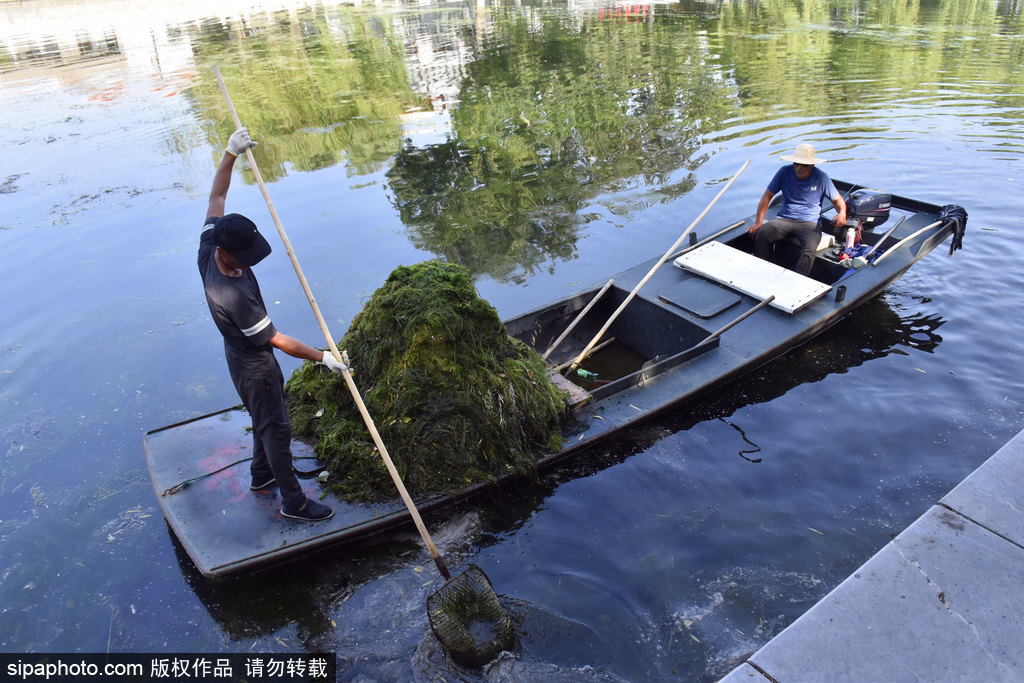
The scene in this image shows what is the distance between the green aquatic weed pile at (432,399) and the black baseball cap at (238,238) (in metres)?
1.45

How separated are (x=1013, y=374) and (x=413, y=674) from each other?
274 inches

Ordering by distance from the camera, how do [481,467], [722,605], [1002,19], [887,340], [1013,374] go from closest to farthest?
[722,605] → [481,467] → [1013,374] → [887,340] → [1002,19]

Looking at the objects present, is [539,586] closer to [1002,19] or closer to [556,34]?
[556,34]

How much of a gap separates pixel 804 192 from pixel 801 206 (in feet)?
0.55

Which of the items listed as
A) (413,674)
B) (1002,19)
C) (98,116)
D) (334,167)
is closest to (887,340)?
(413,674)

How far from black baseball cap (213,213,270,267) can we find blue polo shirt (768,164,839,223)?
6.27 m

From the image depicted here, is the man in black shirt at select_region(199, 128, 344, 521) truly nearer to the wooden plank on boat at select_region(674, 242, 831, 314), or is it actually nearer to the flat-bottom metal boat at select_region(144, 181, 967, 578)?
the flat-bottom metal boat at select_region(144, 181, 967, 578)

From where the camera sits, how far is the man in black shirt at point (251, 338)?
159 inches

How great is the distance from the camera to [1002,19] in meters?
23.6

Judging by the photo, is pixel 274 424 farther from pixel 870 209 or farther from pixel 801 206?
pixel 870 209

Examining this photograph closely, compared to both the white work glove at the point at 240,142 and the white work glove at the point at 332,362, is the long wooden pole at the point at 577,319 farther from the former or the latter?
the white work glove at the point at 240,142

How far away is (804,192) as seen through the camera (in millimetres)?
7738

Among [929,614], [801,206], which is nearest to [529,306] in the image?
[801,206]

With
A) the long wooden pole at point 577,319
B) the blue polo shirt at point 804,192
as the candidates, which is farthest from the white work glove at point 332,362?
the blue polo shirt at point 804,192
